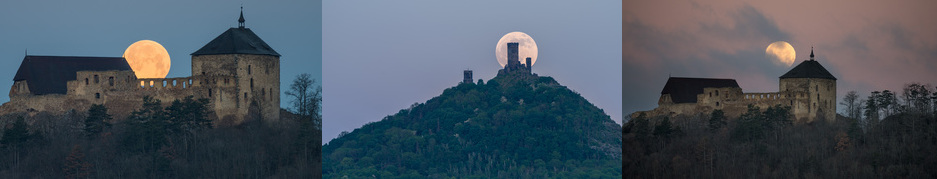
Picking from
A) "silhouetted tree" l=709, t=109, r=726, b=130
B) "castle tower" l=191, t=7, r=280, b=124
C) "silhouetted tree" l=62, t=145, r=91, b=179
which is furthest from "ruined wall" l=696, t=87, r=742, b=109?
"silhouetted tree" l=62, t=145, r=91, b=179

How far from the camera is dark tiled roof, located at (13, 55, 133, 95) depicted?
60.3 meters

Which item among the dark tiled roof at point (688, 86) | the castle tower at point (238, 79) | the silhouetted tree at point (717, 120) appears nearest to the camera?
the castle tower at point (238, 79)

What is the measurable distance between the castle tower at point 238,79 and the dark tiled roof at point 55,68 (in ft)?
15.8

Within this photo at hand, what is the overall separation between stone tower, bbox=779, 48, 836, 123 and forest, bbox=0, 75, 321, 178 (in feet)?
89.3

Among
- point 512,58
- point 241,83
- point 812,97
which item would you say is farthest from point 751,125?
point 512,58

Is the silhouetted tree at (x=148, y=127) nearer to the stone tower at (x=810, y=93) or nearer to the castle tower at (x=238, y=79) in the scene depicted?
the castle tower at (x=238, y=79)

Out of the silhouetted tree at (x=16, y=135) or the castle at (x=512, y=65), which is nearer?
the silhouetted tree at (x=16, y=135)

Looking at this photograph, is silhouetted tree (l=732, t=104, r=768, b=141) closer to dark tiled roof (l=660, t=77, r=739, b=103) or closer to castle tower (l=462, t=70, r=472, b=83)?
dark tiled roof (l=660, t=77, r=739, b=103)

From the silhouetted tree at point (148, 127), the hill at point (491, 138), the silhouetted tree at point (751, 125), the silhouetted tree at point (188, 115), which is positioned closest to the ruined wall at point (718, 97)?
the silhouetted tree at point (751, 125)

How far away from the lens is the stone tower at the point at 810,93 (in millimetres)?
66625

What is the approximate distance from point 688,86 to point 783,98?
5.65 m

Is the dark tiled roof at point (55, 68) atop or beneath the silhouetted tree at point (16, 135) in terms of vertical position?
atop

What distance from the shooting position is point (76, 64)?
63.1m

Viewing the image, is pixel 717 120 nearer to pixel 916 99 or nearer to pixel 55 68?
pixel 916 99
